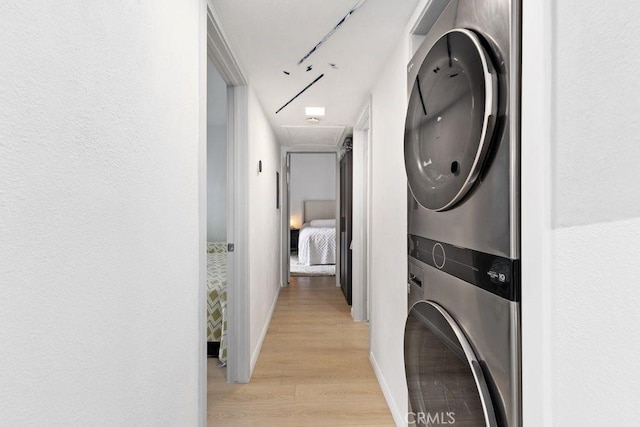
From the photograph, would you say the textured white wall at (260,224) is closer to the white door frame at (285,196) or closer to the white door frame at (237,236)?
the white door frame at (237,236)

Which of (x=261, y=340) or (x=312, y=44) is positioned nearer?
(x=312, y=44)

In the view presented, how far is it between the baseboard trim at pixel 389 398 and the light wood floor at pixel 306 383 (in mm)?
41

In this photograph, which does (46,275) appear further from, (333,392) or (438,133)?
(333,392)

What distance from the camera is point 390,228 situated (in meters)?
2.29

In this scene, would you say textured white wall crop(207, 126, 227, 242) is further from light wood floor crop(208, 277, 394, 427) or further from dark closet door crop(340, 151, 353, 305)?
light wood floor crop(208, 277, 394, 427)

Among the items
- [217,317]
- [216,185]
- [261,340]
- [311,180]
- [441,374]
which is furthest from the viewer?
[311,180]

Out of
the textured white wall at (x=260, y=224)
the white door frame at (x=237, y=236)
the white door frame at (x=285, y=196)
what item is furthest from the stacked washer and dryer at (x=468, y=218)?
the white door frame at (x=285, y=196)

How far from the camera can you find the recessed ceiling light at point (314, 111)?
352 centimetres

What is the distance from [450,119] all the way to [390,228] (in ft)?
3.81

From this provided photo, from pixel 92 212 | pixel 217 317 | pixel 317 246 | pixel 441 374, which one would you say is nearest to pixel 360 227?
pixel 217 317

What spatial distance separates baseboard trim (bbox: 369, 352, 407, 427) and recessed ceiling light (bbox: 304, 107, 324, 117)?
218 centimetres

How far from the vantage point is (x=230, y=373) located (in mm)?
2631
